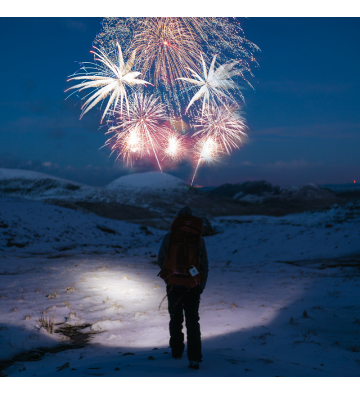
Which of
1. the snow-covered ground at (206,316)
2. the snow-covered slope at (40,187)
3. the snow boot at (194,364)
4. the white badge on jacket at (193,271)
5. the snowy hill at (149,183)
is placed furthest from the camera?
the snowy hill at (149,183)

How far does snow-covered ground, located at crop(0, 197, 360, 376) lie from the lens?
3467 mm

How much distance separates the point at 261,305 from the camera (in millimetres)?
6641

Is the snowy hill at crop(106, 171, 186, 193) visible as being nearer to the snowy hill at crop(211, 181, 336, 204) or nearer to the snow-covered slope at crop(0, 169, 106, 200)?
the snow-covered slope at crop(0, 169, 106, 200)

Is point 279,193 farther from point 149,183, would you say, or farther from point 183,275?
point 183,275

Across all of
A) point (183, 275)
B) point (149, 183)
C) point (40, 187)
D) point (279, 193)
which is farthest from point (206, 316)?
point (279, 193)

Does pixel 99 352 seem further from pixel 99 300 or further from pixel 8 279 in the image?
pixel 8 279

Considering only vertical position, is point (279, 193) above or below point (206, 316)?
above

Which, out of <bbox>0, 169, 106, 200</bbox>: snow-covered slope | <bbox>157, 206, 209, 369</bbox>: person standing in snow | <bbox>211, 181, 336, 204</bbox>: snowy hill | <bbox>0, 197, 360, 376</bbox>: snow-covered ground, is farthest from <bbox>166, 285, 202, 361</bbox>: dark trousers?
<bbox>211, 181, 336, 204</bbox>: snowy hill

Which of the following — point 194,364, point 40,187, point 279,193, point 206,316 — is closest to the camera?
point 194,364

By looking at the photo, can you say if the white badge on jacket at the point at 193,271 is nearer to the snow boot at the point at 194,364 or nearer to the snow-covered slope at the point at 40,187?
the snow boot at the point at 194,364

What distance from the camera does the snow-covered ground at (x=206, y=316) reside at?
3467 millimetres

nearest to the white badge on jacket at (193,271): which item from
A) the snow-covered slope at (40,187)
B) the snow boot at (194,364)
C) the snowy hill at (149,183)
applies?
the snow boot at (194,364)

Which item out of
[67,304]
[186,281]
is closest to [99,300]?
[67,304]

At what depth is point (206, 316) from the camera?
584 cm
